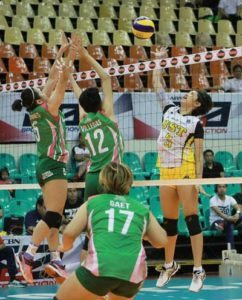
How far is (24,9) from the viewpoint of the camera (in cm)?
2073

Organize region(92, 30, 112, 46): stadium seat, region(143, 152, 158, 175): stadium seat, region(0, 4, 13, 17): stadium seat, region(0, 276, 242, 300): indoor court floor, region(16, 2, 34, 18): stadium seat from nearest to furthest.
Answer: region(0, 276, 242, 300): indoor court floor, region(143, 152, 158, 175): stadium seat, region(92, 30, 112, 46): stadium seat, region(0, 4, 13, 17): stadium seat, region(16, 2, 34, 18): stadium seat

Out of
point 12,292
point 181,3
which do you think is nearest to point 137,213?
point 12,292

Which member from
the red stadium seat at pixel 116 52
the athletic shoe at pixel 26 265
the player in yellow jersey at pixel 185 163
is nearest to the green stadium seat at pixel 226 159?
the red stadium seat at pixel 116 52

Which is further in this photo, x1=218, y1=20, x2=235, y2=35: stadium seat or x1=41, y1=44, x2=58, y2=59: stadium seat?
x1=218, y1=20, x2=235, y2=35: stadium seat

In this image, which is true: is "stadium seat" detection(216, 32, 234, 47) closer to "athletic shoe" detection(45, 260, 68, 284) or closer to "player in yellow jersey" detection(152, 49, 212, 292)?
"player in yellow jersey" detection(152, 49, 212, 292)

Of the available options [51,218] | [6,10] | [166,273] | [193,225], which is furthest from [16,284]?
[6,10]

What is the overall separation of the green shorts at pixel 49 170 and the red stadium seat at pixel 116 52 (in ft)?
33.0

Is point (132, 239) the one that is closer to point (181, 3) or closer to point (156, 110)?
point (156, 110)

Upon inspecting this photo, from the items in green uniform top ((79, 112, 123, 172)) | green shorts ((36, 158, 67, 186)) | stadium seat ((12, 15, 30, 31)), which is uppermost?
stadium seat ((12, 15, 30, 31))

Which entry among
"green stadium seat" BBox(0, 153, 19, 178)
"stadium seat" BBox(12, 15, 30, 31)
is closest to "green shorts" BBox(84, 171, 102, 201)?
"green stadium seat" BBox(0, 153, 19, 178)

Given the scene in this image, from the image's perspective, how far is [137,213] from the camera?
253 inches

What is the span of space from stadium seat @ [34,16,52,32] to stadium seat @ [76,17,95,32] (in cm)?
73

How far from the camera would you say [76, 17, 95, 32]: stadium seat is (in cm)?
2070

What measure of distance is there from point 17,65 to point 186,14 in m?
6.47
